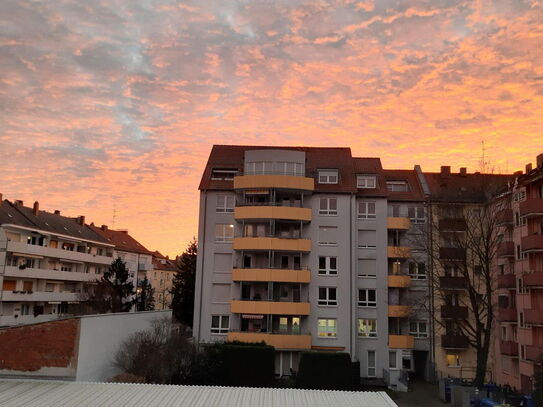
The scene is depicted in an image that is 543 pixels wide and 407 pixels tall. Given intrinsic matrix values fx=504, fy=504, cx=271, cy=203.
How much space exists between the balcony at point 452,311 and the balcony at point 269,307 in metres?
11.5

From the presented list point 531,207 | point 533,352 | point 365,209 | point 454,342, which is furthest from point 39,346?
point 531,207

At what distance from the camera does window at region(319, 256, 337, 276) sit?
42.7m

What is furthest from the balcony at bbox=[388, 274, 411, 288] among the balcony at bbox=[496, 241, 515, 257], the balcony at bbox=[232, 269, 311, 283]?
the balcony at bbox=[496, 241, 515, 257]

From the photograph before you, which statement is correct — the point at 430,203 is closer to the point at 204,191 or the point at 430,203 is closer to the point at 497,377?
the point at 497,377

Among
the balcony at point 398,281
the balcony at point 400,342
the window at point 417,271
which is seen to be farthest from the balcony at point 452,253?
the balcony at point 400,342

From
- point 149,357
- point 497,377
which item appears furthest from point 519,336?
point 149,357

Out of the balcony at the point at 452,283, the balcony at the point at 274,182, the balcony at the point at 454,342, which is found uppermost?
the balcony at the point at 274,182

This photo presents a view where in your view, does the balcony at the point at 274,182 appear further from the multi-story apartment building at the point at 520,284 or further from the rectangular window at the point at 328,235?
the multi-story apartment building at the point at 520,284

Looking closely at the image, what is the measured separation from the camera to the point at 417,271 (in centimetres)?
4466

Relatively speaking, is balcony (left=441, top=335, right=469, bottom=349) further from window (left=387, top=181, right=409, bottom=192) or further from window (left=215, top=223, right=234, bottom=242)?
window (left=215, top=223, right=234, bottom=242)

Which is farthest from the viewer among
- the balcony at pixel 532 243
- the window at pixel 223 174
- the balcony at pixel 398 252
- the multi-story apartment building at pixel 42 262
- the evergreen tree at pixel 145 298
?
the evergreen tree at pixel 145 298

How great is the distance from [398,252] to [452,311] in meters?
→ 6.45

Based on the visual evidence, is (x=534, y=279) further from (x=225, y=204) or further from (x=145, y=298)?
(x=145, y=298)

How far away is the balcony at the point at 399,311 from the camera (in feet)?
138
